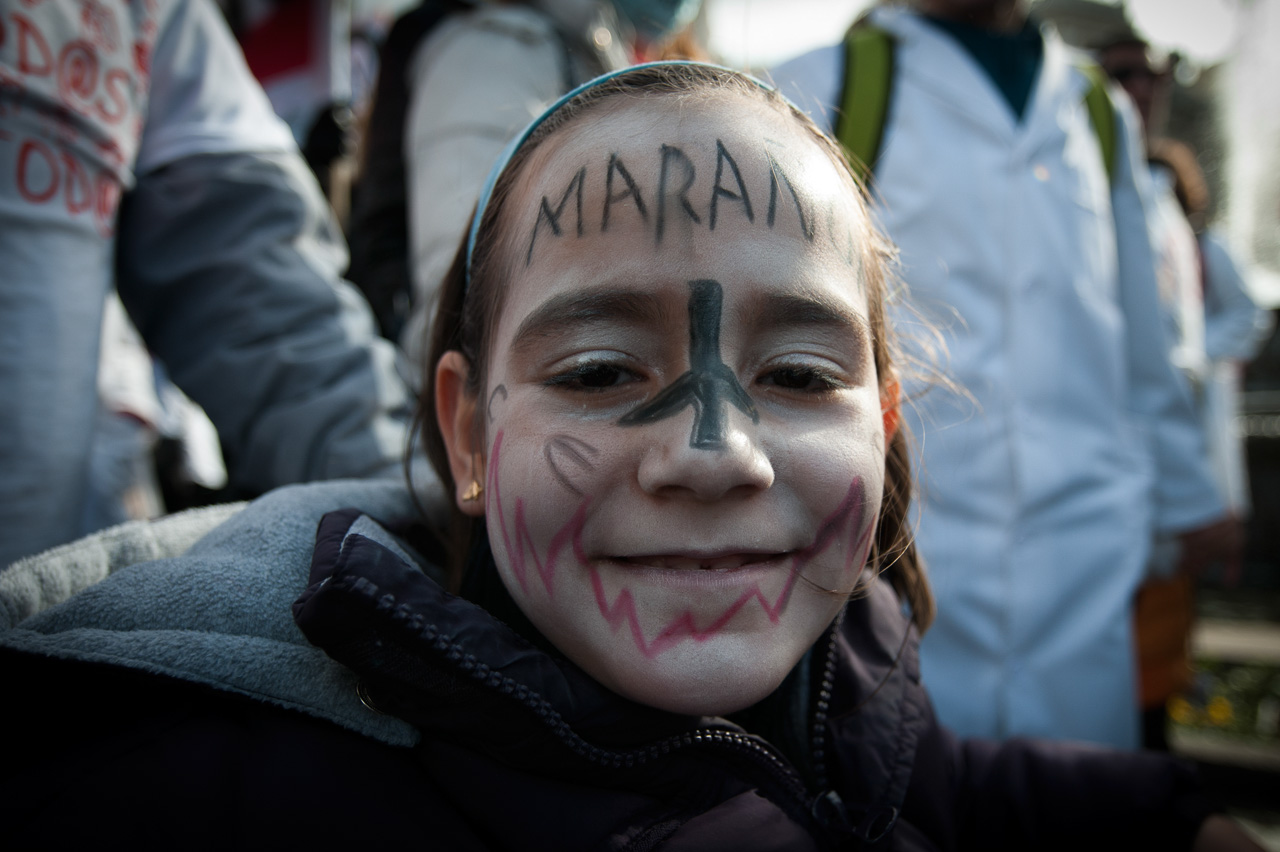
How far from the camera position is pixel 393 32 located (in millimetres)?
2092

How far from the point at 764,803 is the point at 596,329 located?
63 cm

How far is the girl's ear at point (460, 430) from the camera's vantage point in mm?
1127

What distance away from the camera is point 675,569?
3.04ft

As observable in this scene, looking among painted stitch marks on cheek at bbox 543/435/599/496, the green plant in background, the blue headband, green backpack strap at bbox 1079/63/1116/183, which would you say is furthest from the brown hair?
the green plant in background

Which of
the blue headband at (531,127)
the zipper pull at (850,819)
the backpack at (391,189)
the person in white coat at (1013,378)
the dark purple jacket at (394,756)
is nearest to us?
the dark purple jacket at (394,756)

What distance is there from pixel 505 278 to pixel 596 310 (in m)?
0.20

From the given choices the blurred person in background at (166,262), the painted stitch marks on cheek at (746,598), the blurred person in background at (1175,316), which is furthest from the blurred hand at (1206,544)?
the blurred person in background at (166,262)

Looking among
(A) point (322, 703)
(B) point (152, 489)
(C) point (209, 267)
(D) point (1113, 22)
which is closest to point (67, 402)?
(C) point (209, 267)

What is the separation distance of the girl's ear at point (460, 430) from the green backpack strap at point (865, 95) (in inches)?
44.6

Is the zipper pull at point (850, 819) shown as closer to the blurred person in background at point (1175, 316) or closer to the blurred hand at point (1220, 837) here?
the blurred hand at point (1220, 837)

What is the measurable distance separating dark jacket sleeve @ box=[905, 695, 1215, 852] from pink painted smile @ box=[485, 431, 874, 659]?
0.52 m

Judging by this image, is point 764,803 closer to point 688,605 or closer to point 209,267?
point 688,605

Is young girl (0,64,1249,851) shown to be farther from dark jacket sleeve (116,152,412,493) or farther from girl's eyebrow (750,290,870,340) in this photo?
dark jacket sleeve (116,152,412,493)

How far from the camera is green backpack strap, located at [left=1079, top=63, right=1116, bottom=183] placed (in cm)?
210
